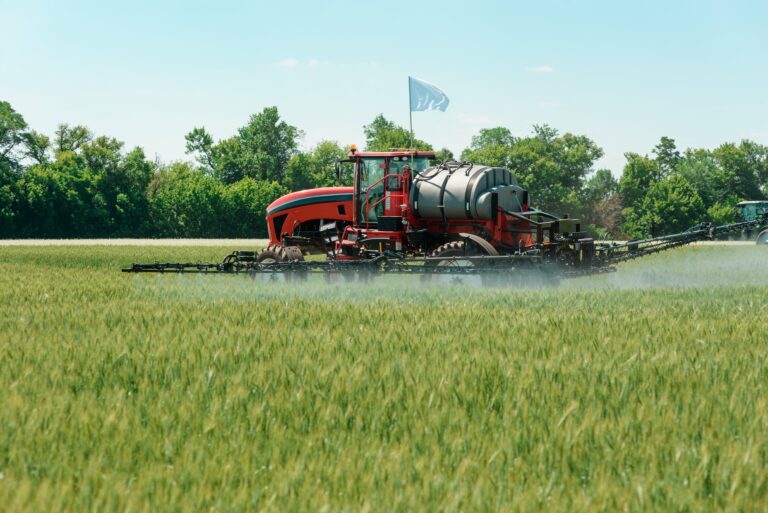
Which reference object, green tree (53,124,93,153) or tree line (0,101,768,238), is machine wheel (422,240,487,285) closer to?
tree line (0,101,768,238)

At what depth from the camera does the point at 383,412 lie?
18.7 feet

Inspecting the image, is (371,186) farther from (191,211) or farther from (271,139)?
(271,139)

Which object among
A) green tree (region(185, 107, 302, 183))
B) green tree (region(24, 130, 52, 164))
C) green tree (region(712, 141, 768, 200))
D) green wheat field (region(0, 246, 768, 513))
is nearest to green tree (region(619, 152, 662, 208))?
green tree (region(712, 141, 768, 200))

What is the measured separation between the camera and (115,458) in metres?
4.66

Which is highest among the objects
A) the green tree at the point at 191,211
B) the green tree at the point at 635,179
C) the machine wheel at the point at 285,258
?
the green tree at the point at 635,179

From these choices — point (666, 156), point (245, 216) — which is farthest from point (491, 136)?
point (245, 216)

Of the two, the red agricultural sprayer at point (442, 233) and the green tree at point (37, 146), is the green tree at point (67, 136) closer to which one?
the green tree at point (37, 146)

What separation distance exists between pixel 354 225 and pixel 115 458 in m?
14.5

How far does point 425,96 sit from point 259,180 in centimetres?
7976

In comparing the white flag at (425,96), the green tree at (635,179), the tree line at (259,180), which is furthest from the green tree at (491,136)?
the white flag at (425,96)

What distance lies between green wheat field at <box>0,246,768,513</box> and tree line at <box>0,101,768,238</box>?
67.8 m

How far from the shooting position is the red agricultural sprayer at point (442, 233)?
17125mm

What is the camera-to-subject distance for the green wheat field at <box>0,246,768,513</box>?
13.3 ft

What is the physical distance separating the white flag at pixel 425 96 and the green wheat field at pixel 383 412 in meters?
9.64
